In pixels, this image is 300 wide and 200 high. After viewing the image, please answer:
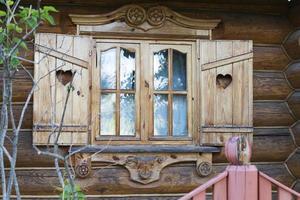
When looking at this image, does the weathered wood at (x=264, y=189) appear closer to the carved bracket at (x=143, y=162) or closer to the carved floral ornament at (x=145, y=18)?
the carved bracket at (x=143, y=162)

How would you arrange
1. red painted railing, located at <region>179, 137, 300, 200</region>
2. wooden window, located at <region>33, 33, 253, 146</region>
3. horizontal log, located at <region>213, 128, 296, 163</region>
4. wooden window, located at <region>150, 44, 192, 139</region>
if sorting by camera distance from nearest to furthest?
red painted railing, located at <region>179, 137, 300, 200</region>
wooden window, located at <region>33, 33, 253, 146</region>
wooden window, located at <region>150, 44, 192, 139</region>
horizontal log, located at <region>213, 128, 296, 163</region>

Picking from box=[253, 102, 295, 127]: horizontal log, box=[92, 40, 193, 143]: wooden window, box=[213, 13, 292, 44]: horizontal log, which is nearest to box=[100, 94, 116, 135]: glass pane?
box=[92, 40, 193, 143]: wooden window

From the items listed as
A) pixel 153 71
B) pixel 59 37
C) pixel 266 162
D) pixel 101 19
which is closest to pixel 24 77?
pixel 59 37

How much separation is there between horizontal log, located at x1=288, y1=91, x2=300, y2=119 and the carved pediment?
982mm

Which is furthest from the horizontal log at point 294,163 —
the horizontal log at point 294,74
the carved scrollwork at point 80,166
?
the carved scrollwork at point 80,166

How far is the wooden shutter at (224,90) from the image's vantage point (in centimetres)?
461

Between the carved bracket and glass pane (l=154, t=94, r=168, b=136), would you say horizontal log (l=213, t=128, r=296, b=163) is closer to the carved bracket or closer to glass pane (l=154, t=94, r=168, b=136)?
the carved bracket

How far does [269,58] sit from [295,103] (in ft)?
1.57

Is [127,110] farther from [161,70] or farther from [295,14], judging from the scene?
[295,14]

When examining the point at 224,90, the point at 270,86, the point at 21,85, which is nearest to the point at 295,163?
the point at 270,86

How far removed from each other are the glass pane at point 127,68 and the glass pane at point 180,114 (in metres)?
0.42

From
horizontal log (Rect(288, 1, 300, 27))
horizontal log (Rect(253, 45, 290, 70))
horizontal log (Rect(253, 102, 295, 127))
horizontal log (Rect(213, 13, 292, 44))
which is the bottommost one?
horizontal log (Rect(253, 102, 295, 127))

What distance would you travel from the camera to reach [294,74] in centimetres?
478

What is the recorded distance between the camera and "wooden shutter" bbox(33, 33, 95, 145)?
4352mm
